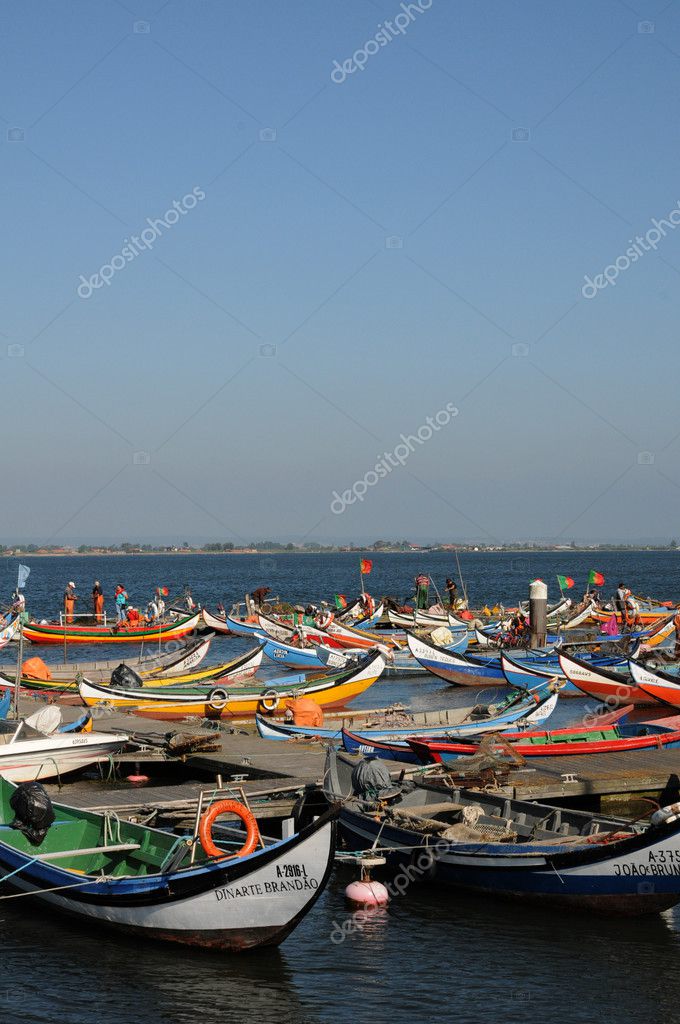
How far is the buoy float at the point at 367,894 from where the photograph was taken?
13.8m

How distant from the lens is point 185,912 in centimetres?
1194

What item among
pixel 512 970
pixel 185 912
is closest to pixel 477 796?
pixel 512 970

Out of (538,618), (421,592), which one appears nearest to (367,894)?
(538,618)

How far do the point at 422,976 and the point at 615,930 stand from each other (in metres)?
2.64

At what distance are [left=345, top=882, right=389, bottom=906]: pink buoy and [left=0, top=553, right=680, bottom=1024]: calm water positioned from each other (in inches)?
7.7

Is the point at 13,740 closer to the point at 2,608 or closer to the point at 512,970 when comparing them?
the point at 512,970

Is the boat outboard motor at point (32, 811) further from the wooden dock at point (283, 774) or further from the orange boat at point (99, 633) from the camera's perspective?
the orange boat at point (99, 633)

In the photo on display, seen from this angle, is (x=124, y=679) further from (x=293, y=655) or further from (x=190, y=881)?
(x=190, y=881)

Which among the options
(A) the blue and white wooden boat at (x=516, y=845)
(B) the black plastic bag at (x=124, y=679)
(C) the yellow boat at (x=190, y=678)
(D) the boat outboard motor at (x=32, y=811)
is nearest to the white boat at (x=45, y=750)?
(D) the boat outboard motor at (x=32, y=811)

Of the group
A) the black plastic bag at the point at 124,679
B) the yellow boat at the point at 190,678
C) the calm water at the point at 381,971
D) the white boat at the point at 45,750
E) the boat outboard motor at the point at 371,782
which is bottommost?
the calm water at the point at 381,971

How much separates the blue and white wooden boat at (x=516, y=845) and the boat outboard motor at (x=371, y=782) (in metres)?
0.03

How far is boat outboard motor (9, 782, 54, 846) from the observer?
45.1 ft

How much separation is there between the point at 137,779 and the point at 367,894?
787 cm

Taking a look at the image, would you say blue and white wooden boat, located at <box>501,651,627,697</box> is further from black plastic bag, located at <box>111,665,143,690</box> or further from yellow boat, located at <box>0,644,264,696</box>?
black plastic bag, located at <box>111,665,143,690</box>
